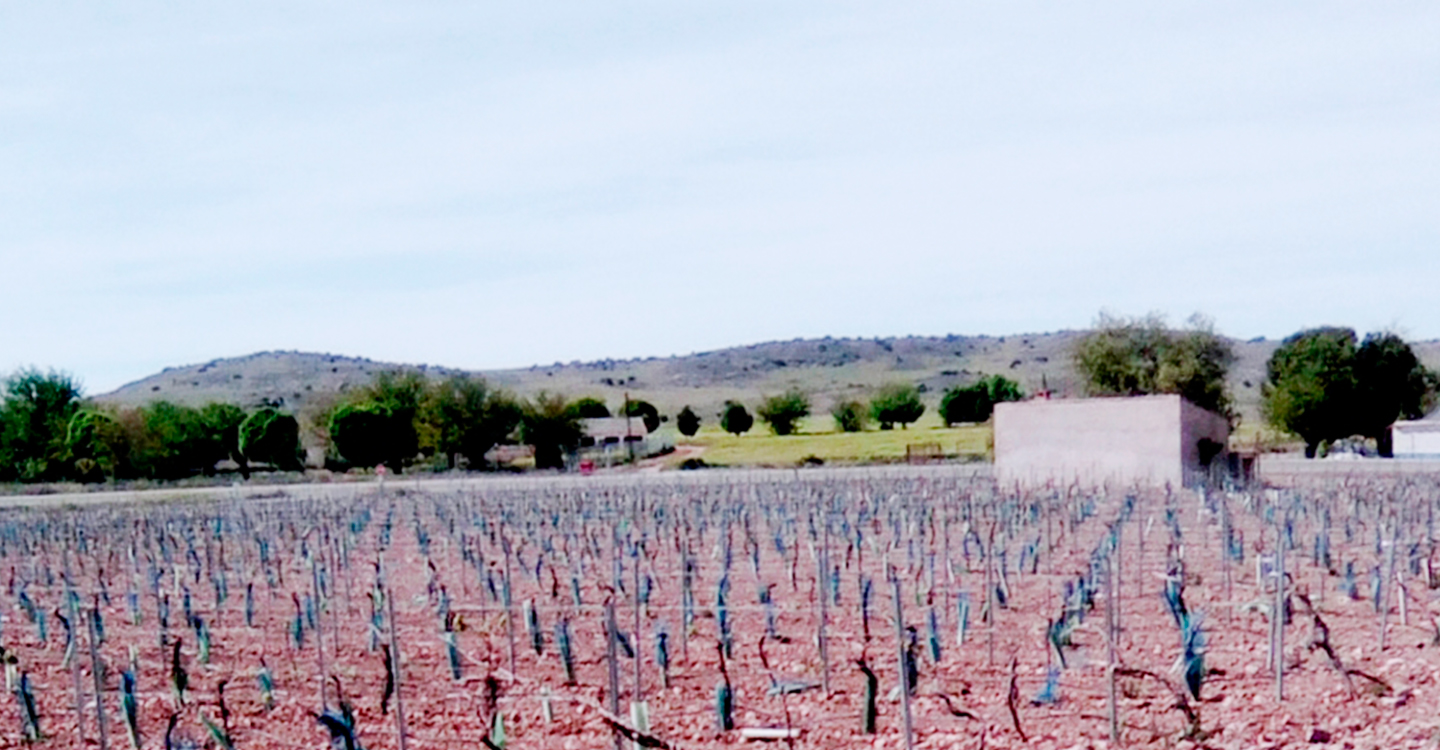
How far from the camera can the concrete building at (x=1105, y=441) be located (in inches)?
985

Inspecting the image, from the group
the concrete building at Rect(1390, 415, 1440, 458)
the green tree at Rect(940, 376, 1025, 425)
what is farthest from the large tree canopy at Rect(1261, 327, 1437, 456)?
the green tree at Rect(940, 376, 1025, 425)

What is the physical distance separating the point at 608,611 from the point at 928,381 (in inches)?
3535

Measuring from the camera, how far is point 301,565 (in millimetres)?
16109

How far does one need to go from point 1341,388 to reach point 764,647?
34.4 metres

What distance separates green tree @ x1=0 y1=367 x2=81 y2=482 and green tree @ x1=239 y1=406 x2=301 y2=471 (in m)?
5.64

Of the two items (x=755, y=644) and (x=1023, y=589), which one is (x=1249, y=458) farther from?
(x=755, y=644)

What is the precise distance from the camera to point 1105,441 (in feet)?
84.9

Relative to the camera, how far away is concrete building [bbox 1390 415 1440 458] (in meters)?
42.1

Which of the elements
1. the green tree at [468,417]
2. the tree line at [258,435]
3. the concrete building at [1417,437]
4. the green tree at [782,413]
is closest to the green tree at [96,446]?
the tree line at [258,435]

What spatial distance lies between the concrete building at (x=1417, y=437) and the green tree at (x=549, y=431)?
25194mm

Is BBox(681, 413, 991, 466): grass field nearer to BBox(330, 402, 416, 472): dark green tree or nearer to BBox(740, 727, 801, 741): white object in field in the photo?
BBox(330, 402, 416, 472): dark green tree

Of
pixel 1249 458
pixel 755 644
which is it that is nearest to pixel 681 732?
pixel 755 644

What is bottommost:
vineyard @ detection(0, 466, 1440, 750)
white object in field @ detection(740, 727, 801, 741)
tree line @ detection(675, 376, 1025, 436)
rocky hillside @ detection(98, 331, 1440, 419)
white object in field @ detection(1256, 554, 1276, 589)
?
white object in field @ detection(740, 727, 801, 741)

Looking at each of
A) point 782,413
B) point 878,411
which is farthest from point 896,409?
point 782,413
